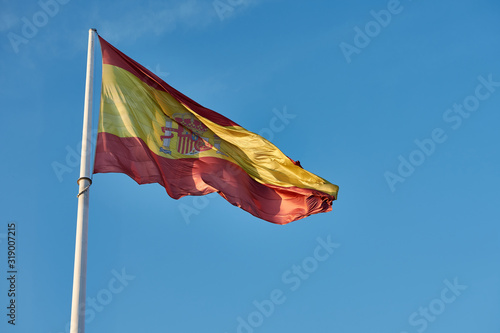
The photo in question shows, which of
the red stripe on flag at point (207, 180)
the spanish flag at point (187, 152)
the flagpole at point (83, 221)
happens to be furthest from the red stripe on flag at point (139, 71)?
the red stripe on flag at point (207, 180)

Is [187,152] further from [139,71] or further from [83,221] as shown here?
[83,221]

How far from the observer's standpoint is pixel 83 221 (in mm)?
13875

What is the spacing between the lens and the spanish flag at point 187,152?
1653cm

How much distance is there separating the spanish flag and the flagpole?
2.44ft

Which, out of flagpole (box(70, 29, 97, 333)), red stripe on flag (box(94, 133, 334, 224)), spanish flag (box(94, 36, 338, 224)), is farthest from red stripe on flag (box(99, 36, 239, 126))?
red stripe on flag (box(94, 133, 334, 224))

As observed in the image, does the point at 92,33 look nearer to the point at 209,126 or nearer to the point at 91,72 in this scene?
the point at 91,72

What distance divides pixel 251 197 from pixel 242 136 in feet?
6.26

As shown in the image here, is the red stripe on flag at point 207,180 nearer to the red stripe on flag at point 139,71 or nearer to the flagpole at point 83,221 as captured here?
the flagpole at point 83,221

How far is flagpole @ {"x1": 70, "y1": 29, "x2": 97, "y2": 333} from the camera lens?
1291 centimetres

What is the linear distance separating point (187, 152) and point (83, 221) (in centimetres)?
492

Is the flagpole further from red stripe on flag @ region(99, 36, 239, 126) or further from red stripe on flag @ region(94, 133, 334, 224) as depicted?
red stripe on flag @ region(99, 36, 239, 126)

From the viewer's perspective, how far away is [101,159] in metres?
15.5

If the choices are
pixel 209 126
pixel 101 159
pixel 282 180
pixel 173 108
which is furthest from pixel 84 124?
pixel 282 180

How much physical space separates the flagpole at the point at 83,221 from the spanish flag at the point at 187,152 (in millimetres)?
744
